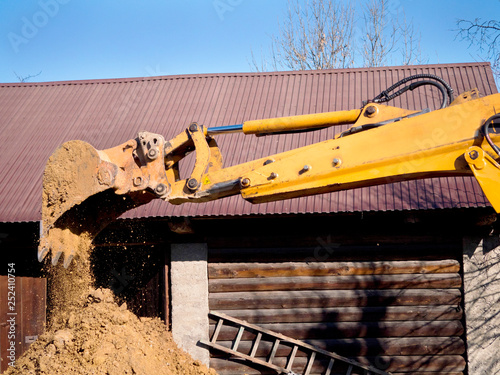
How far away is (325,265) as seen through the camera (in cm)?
814

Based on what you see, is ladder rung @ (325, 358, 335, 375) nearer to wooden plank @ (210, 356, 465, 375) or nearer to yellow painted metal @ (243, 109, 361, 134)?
wooden plank @ (210, 356, 465, 375)

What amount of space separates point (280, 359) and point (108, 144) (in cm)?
431

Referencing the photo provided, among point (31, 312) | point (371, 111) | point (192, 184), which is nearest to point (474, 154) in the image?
point (371, 111)

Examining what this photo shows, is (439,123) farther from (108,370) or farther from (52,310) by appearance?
(52,310)

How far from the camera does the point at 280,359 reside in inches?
318

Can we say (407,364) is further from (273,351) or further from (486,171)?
(486,171)

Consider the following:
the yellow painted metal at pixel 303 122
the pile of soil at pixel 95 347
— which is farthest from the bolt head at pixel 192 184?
the pile of soil at pixel 95 347

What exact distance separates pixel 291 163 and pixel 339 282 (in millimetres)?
4200

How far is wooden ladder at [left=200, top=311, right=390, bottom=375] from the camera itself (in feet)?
25.9

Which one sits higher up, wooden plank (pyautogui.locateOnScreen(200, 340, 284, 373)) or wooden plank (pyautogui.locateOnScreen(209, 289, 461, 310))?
wooden plank (pyautogui.locateOnScreen(209, 289, 461, 310))

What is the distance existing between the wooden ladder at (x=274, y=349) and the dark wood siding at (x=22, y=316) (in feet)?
8.04

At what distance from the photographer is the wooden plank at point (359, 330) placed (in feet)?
26.0

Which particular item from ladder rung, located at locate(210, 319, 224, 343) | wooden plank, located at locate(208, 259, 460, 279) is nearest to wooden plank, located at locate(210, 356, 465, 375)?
ladder rung, located at locate(210, 319, 224, 343)

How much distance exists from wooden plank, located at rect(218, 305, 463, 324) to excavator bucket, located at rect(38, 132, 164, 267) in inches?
156
